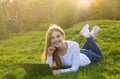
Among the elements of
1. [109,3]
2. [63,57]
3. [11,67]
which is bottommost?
[11,67]

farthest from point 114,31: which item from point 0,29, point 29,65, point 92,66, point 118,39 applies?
point 0,29

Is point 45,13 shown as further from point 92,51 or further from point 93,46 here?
point 93,46

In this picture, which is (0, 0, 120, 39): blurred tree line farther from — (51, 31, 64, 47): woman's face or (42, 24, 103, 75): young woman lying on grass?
(51, 31, 64, 47): woman's face

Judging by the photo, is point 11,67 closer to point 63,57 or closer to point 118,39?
point 63,57

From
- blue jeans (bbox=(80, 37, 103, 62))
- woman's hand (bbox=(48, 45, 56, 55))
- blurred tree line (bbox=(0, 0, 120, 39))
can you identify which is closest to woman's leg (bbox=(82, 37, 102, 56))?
blue jeans (bbox=(80, 37, 103, 62))

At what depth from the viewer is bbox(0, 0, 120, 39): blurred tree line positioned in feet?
98.6

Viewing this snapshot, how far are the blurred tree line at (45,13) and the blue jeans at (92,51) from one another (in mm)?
21641

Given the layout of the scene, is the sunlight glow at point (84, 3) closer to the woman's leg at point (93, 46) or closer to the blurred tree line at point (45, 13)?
the blurred tree line at point (45, 13)

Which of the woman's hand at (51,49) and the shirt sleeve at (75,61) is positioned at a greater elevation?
the woman's hand at (51,49)

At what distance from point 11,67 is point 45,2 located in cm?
3003

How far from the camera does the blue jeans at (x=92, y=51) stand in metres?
7.88

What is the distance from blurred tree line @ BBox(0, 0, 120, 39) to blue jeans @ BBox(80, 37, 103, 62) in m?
21.6

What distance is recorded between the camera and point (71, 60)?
283 inches

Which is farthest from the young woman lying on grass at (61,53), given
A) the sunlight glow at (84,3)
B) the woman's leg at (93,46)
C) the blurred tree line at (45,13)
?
the sunlight glow at (84,3)
